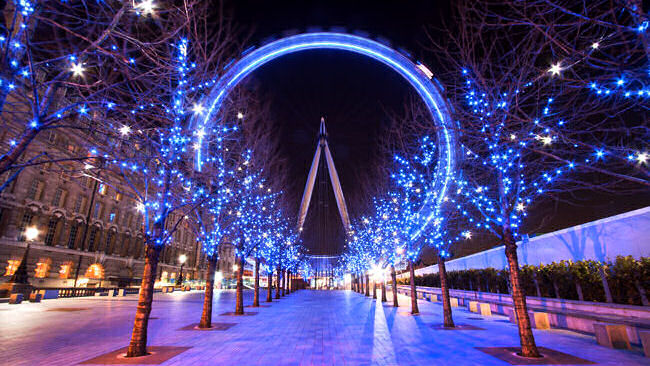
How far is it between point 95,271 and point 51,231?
28.6 ft

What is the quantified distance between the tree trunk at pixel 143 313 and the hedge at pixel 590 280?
14.0 metres

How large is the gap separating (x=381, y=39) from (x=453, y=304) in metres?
25.3

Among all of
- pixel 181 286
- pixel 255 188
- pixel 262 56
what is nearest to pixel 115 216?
pixel 181 286

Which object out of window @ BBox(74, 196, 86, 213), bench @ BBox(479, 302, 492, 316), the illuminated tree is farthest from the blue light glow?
window @ BBox(74, 196, 86, 213)

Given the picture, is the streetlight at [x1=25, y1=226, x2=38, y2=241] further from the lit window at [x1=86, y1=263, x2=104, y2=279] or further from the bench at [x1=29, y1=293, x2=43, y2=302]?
the bench at [x1=29, y1=293, x2=43, y2=302]

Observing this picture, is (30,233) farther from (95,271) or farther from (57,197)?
(95,271)

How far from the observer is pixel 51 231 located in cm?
3703

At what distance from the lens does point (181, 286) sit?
162 ft

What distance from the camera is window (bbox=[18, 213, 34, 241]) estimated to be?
32.9 m

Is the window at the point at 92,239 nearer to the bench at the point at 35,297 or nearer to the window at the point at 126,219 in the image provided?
the window at the point at 126,219

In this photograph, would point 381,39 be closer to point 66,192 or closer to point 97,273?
point 66,192

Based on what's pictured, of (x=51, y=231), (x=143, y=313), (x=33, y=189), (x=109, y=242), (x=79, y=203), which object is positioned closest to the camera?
(x=143, y=313)

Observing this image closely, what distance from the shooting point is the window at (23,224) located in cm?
3288

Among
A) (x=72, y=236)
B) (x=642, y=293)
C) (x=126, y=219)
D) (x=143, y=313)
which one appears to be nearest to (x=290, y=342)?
(x=143, y=313)
